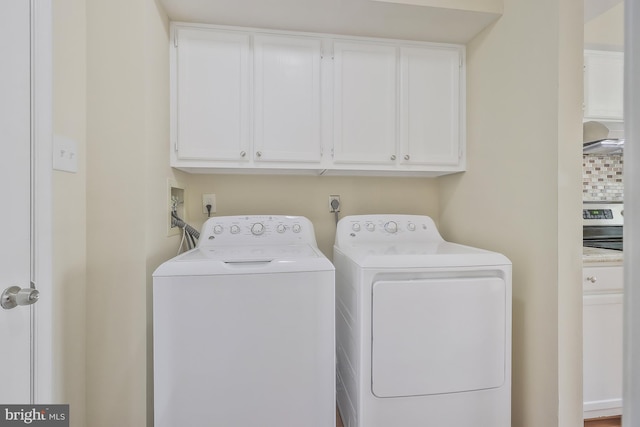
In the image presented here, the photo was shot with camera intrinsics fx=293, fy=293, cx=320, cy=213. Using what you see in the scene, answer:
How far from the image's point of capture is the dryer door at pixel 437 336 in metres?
1.19

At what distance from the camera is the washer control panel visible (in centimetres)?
164

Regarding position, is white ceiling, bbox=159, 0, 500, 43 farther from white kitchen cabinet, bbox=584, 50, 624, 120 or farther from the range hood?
the range hood

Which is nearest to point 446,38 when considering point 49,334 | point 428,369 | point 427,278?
point 427,278

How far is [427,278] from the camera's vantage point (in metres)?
1.25

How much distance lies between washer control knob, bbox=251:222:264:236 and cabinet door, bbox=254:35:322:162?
37 cm

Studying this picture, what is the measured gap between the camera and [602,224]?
7.17ft

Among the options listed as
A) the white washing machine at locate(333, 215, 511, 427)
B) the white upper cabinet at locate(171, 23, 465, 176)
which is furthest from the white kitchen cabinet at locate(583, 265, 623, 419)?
the white upper cabinet at locate(171, 23, 465, 176)

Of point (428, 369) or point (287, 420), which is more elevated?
point (428, 369)

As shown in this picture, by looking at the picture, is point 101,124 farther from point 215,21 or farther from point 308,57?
point 308,57

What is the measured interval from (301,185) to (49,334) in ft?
4.71

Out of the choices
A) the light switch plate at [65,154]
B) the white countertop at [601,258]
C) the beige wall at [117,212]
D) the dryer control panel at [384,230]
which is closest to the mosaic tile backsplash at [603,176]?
the white countertop at [601,258]

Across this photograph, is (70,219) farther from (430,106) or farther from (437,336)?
(430,106)

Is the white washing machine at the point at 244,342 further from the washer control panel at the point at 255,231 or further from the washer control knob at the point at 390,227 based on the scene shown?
the washer control knob at the point at 390,227

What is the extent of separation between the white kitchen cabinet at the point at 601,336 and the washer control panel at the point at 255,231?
58.2 inches
